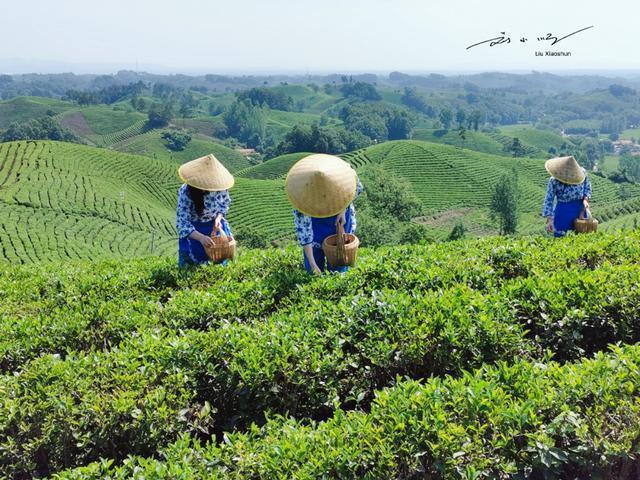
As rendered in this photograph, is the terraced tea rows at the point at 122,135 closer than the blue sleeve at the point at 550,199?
No

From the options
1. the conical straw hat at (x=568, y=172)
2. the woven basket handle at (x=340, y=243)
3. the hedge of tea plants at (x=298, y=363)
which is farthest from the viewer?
the conical straw hat at (x=568, y=172)

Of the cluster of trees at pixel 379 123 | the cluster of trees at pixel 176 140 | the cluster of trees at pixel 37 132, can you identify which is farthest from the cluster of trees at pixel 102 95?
the cluster of trees at pixel 379 123

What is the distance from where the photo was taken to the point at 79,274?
683 centimetres

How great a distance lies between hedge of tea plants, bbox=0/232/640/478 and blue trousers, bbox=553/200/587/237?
221 cm

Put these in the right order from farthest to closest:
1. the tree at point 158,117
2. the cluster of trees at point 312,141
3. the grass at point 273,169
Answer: the tree at point 158,117 < the cluster of trees at point 312,141 < the grass at point 273,169

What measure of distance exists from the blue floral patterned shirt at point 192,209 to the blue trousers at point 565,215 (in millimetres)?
5528

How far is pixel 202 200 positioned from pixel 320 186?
75.5 inches

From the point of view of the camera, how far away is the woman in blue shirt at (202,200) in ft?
19.4

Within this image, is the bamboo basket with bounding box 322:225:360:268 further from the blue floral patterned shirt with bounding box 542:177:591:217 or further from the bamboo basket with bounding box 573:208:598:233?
the bamboo basket with bounding box 573:208:598:233

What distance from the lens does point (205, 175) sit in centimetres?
593

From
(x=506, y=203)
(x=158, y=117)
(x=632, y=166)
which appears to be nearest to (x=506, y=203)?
(x=506, y=203)

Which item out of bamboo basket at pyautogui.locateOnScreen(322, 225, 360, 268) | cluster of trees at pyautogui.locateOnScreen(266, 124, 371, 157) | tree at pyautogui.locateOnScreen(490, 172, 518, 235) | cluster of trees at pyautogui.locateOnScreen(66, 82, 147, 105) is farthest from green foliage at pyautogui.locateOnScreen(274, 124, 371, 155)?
bamboo basket at pyautogui.locateOnScreen(322, 225, 360, 268)

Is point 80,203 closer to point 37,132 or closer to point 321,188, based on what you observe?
point 321,188

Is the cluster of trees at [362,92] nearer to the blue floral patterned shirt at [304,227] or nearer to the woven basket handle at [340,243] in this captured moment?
the blue floral patterned shirt at [304,227]
